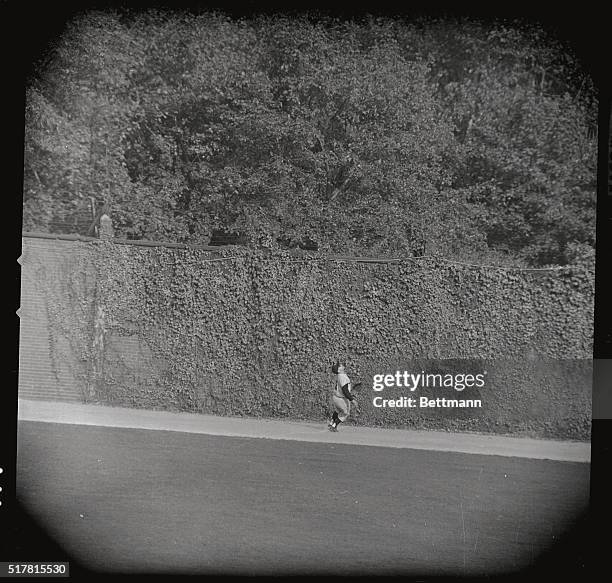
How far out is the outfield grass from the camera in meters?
5.06

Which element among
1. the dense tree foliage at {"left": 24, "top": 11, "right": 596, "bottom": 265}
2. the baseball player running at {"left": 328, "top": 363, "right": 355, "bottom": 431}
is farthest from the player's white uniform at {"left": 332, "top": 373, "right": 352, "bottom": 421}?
the dense tree foliage at {"left": 24, "top": 11, "right": 596, "bottom": 265}

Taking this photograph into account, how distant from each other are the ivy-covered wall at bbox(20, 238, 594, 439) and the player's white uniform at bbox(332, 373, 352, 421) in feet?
0.17

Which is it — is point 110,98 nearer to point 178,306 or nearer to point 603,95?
point 178,306

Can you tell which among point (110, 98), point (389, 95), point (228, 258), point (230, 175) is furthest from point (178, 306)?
point (389, 95)

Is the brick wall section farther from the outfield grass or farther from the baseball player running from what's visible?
the baseball player running

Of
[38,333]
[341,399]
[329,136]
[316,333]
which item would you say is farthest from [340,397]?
[38,333]

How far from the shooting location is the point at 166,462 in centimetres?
552

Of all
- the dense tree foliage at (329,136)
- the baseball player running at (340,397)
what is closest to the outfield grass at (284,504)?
the baseball player running at (340,397)

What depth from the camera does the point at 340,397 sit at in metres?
5.66

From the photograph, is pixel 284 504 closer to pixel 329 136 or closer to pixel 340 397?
pixel 340 397

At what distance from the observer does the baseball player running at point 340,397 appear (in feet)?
18.4

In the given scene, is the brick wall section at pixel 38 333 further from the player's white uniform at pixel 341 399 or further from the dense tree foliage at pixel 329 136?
the player's white uniform at pixel 341 399

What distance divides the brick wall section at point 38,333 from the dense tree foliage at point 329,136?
16 centimetres

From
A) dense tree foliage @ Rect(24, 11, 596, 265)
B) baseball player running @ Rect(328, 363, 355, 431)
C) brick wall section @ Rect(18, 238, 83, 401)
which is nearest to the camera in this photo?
brick wall section @ Rect(18, 238, 83, 401)
